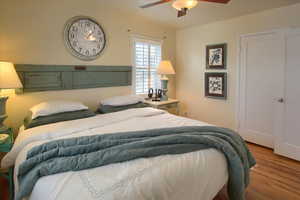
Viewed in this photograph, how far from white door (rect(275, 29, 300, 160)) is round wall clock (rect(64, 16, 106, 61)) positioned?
Result: 310 centimetres

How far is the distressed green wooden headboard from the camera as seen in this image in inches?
103

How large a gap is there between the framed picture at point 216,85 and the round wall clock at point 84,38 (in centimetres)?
232

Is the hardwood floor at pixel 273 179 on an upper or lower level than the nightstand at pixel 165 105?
lower

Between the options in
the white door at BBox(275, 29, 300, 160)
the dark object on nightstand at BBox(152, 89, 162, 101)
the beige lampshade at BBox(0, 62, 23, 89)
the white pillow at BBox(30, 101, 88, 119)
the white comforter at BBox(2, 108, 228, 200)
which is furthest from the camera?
the dark object on nightstand at BBox(152, 89, 162, 101)

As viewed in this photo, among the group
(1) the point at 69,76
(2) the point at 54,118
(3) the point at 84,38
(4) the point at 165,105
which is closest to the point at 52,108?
(2) the point at 54,118

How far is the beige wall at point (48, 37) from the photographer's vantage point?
247 cm

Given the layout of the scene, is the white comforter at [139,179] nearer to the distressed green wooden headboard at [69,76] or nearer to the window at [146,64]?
the distressed green wooden headboard at [69,76]

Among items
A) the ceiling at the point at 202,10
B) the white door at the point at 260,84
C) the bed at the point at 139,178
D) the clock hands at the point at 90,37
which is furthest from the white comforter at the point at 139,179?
the ceiling at the point at 202,10

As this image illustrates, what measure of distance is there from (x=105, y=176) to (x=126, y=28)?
3.10m

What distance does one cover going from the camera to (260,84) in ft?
11.0

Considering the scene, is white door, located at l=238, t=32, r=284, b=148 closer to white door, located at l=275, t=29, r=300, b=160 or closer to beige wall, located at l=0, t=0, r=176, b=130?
white door, located at l=275, t=29, r=300, b=160

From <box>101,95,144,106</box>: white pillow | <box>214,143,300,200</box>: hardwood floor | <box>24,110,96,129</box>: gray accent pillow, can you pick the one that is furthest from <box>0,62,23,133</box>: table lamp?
<box>214,143,300,200</box>: hardwood floor

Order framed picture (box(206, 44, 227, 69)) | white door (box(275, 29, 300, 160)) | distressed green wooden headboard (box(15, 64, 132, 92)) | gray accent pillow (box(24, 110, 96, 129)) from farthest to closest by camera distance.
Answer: framed picture (box(206, 44, 227, 69)) < white door (box(275, 29, 300, 160)) < distressed green wooden headboard (box(15, 64, 132, 92)) < gray accent pillow (box(24, 110, 96, 129))

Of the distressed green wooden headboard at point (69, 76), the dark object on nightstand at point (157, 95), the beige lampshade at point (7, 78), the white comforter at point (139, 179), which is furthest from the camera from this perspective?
the dark object on nightstand at point (157, 95)
